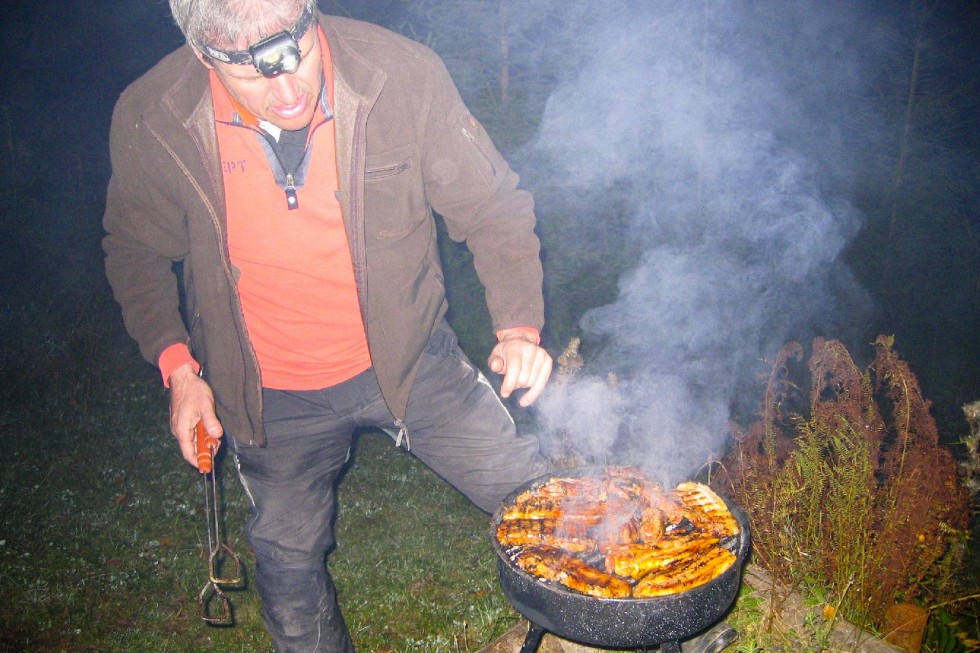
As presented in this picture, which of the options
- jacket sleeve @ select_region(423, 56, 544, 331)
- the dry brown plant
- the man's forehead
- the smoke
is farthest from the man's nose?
the smoke

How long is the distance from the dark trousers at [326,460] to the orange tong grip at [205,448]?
0.30 metres

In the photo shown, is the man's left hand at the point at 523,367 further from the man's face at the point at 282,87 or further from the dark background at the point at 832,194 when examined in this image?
the dark background at the point at 832,194

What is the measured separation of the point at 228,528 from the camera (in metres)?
5.42

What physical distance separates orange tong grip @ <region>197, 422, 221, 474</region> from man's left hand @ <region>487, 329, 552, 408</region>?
113cm

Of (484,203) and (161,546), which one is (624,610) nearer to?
(484,203)

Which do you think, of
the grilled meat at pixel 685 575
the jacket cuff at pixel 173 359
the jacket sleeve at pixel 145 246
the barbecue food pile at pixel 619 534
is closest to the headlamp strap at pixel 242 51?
the jacket sleeve at pixel 145 246

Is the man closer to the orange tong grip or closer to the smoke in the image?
the orange tong grip

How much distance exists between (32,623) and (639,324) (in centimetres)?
468

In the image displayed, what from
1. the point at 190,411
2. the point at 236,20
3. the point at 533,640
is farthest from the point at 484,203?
the point at 533,640

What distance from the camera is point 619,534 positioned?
102 inches

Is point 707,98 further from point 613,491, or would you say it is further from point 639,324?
point 613,491

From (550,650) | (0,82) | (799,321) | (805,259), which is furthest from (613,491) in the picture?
(0,82)

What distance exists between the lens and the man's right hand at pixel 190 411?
256cm

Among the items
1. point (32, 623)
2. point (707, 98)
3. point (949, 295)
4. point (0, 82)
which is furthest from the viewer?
point (0, 82)
